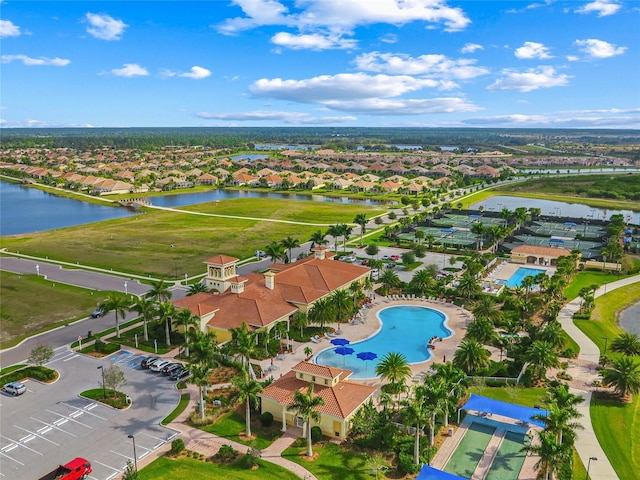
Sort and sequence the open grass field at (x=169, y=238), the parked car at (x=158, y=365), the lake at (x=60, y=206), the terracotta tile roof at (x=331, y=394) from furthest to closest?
1. the lake at (x=60, y=206)
2. the open grass field at (x=169, y=238)
3. the parked car at (x=158, y=365)
4. the terracotta tile roof at (x=331, y=394)

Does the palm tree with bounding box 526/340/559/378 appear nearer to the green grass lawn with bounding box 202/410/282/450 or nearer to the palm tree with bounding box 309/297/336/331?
the palm tree with bounding box 309/297/336/331

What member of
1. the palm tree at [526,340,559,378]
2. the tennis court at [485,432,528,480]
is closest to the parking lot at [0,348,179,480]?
the tennis court at [485,432,528,480]

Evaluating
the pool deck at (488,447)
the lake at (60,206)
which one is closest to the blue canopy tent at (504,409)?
the pool deck at (488,447)

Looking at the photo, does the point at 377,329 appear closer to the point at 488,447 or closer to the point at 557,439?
the point at 488,447

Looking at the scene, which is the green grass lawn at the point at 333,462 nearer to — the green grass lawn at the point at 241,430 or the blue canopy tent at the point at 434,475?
the green grass lawn at the point at 241,430

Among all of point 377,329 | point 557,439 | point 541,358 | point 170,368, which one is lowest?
point 377,329

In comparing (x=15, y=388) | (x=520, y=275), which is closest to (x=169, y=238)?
(x=15, y=388)
